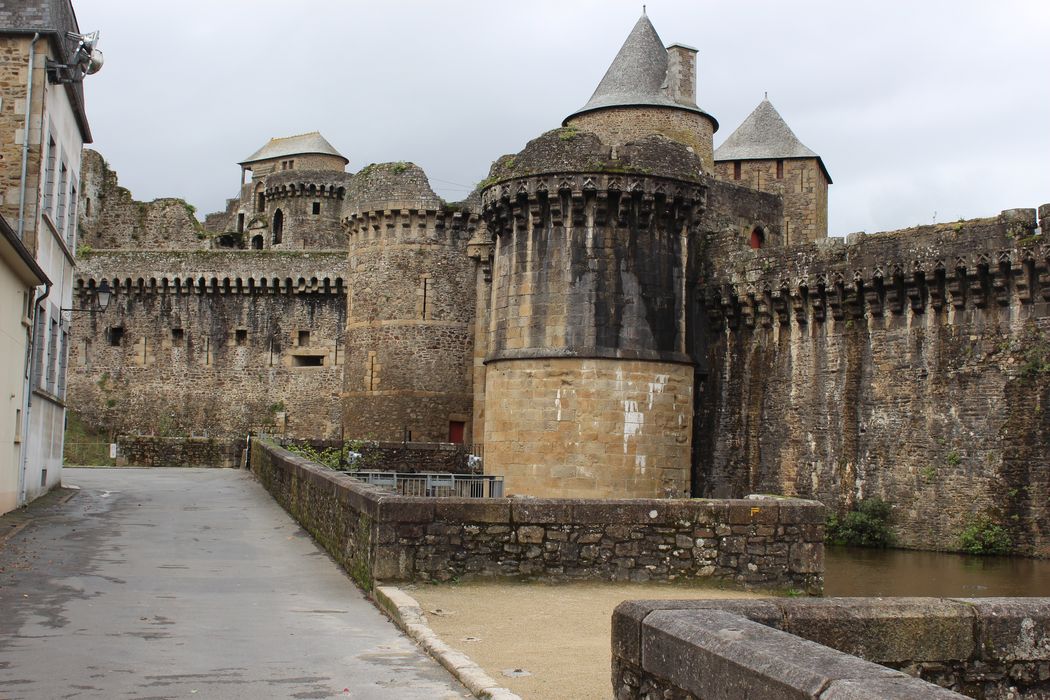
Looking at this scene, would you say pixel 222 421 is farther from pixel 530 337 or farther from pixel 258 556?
pixel 258 556

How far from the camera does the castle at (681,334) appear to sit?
18078 mm

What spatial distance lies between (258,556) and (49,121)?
8.20 metres

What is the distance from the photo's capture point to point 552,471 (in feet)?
65.3

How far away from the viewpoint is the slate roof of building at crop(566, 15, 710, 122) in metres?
30.0

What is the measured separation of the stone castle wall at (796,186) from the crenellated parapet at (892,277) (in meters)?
14.8

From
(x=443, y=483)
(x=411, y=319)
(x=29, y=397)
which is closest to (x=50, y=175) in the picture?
(x=29, y=397)

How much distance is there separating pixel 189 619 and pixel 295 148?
5389cm

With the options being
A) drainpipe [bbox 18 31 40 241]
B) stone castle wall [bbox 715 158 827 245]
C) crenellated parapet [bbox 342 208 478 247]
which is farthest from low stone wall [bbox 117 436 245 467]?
stone castle wall [bbox 715 158 827 245]

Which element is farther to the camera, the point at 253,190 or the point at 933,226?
the point at 253,190

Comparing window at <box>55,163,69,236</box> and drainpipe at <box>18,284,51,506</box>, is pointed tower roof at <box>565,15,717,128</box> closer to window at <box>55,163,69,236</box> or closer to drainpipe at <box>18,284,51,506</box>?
window at <box>55,163,69,236</box>

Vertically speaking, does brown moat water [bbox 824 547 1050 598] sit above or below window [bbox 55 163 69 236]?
below

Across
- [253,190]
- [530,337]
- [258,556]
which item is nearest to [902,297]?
[530,337]

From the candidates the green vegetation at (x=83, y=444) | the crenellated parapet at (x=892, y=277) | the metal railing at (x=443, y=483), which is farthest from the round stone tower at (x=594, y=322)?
the green vegetation at (x=83, y=444)

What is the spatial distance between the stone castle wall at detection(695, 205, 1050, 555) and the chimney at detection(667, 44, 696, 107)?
31.9ft
